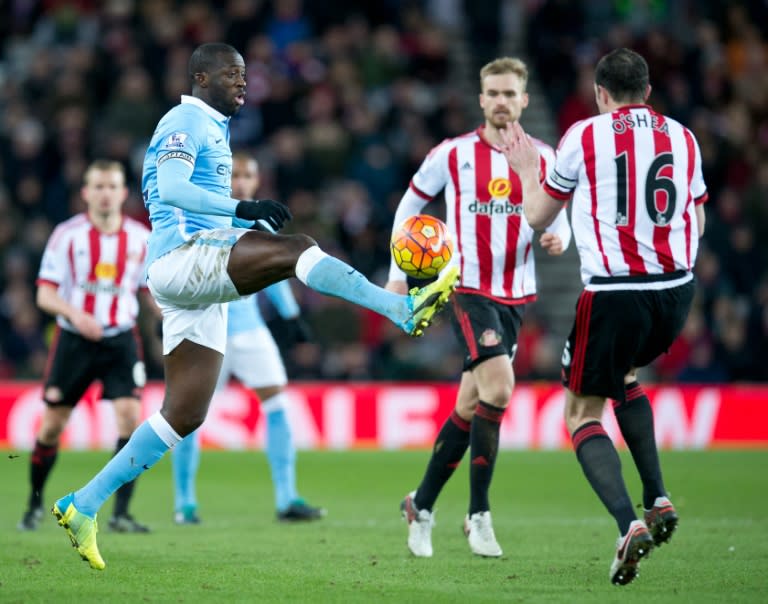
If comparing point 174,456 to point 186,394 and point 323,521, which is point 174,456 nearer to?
point 323,521

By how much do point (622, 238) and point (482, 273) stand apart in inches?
59.9

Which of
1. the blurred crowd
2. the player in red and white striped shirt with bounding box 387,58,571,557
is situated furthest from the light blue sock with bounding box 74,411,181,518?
the blurred crowd

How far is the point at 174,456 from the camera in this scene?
360 inches

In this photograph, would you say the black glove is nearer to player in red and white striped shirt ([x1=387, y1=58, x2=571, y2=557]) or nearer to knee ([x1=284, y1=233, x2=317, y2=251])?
knee ([x1=284, y1=233, x2=317, y2=251])

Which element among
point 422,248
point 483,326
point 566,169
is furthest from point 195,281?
point 483,326

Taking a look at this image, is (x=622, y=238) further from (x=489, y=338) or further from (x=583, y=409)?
(x=489, y=338)

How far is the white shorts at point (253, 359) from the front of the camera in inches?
368

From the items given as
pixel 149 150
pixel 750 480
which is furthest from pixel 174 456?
pixel 750 480

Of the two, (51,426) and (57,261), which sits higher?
(57,261)

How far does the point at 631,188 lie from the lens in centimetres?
602

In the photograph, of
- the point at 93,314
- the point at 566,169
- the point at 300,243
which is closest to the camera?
the point at 300,243

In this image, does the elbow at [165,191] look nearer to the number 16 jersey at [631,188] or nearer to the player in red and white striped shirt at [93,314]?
the number 16 jersey at [631,188]

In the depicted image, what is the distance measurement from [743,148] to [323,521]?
34.6 feet

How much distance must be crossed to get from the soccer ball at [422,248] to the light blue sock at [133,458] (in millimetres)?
1375
